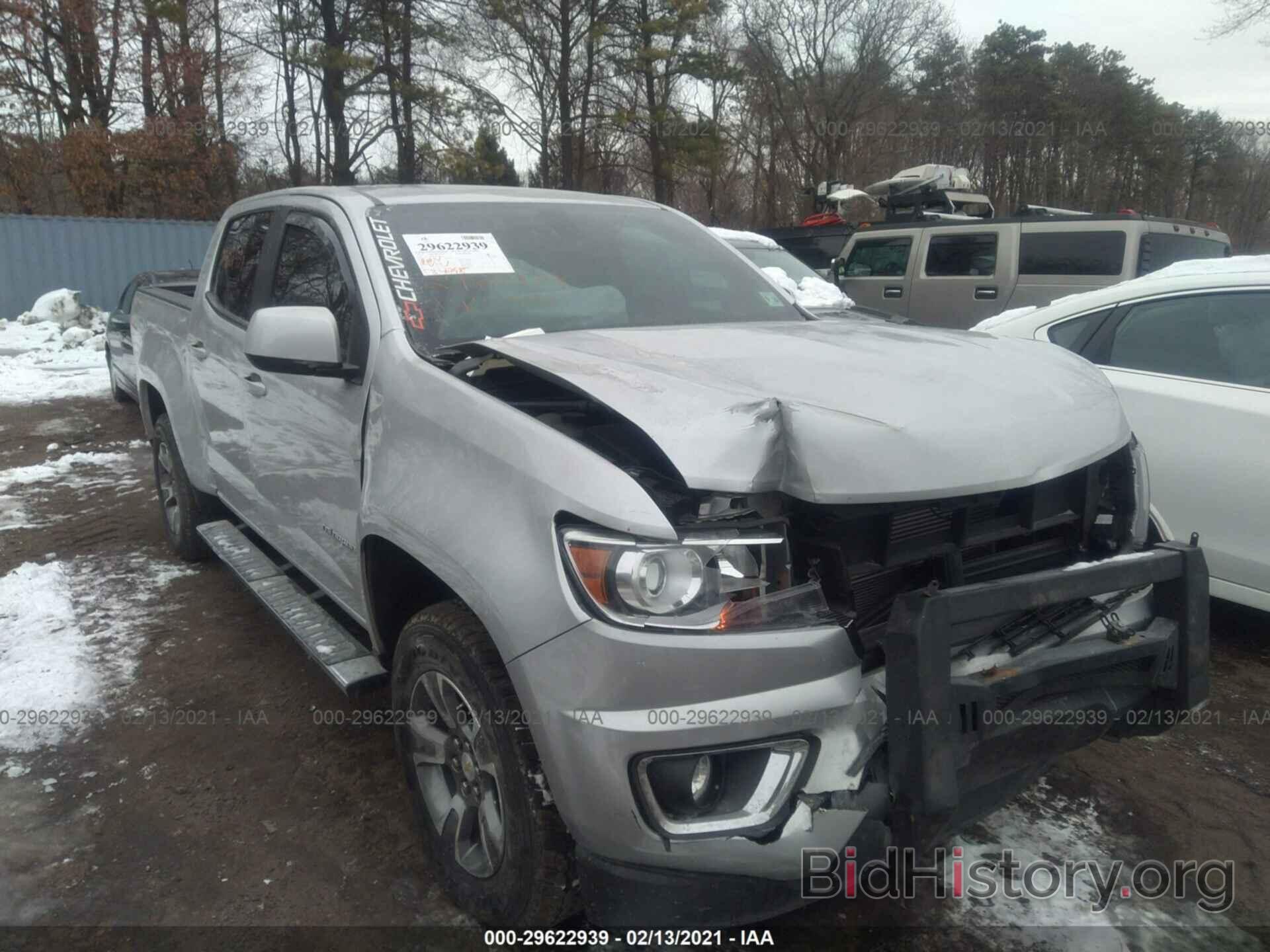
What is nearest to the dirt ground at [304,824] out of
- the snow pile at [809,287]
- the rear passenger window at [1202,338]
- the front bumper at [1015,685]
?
the front bumper at [1015,685]

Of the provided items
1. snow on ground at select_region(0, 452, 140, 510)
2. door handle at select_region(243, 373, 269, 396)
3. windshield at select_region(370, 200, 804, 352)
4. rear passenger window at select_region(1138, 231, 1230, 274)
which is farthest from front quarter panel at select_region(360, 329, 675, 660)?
rear passenger window at select_region(1138, 231, 1230, 274)

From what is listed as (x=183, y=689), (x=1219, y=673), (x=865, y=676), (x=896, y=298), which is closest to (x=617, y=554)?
(x=865, y=676)

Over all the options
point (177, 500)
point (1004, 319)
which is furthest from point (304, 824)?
point (1004, 319)

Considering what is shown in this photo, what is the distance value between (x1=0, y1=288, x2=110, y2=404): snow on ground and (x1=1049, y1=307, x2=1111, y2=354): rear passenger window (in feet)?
Answer: 35.0

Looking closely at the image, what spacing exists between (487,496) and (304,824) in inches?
57.3

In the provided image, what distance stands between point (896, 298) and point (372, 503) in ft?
30.0

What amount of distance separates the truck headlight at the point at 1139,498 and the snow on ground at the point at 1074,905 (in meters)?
0.92

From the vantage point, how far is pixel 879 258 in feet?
35.9

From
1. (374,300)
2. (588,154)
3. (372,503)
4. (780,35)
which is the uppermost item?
(780,35)

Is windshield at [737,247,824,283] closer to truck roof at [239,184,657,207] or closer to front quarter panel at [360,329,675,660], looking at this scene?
truck roof at [239,184,657,207]

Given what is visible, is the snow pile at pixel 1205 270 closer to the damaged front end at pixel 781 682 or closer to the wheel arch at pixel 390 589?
the damaged front end at pixel 781 682

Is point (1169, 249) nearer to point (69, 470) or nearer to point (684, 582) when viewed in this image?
point (684, 582)

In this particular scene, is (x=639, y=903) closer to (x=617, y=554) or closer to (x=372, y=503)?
(x=617, y=554)

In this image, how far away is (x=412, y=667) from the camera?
7.90 ft
